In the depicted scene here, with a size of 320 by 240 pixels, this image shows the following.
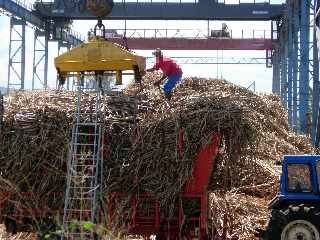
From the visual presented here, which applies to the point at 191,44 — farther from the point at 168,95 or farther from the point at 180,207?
the point at 180,207

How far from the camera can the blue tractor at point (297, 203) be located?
27.6 feet

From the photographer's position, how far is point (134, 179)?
28.8 feet

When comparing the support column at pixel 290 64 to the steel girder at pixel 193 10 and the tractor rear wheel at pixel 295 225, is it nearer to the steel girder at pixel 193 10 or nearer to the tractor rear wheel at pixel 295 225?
the steel girder at pixel 193 10

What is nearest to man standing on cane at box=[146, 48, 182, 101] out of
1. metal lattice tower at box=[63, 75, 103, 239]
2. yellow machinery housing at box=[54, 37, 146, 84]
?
yellow machinery housing at box=[54, 37, 146, 84]

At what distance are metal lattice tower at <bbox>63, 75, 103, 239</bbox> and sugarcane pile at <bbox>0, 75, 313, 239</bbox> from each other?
0.47ft

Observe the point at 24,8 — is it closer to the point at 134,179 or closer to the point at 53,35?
the point at 53,35

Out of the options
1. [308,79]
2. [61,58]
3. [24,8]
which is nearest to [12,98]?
[61,58]

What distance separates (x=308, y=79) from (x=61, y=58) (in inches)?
615

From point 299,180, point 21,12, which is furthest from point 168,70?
point 21,12

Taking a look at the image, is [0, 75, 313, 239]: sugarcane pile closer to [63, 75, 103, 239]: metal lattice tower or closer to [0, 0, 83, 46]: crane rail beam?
[63, 75, 103, 239]: metal lattice tower

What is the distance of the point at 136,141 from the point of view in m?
8.79

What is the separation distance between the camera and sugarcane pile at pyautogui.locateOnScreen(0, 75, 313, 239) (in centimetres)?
873

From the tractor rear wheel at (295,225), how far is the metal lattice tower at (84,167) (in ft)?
8.34

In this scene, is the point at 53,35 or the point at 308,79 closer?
A: the point at 308,79
